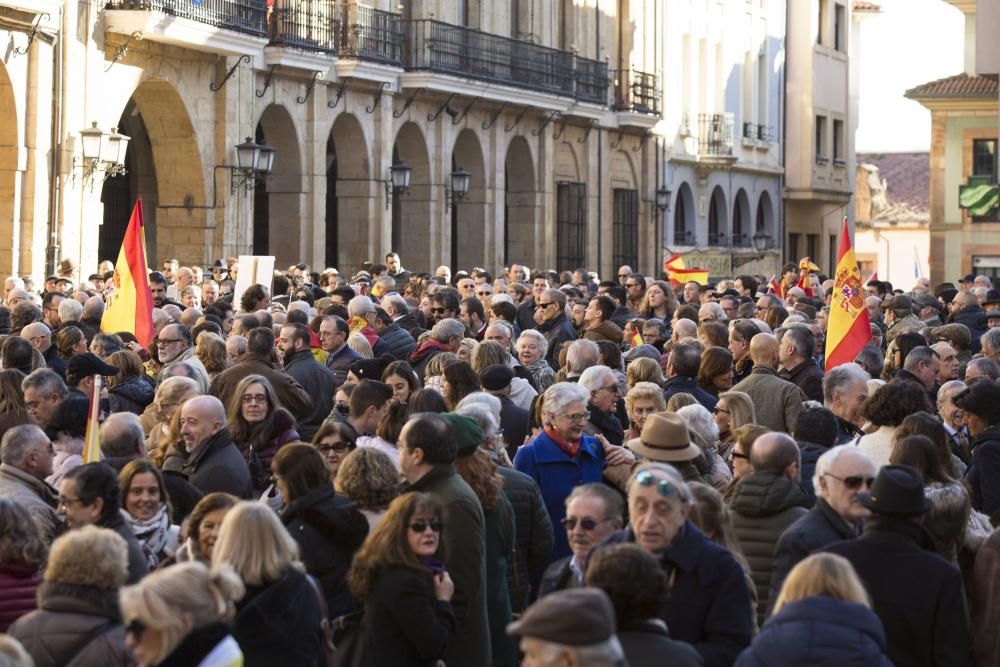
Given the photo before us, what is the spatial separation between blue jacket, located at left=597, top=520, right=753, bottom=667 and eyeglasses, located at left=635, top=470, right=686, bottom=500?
17 cm

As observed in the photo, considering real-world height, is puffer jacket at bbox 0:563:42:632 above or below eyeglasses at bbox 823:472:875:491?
below

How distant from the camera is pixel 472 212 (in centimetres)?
3666

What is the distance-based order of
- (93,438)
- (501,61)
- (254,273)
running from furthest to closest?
(501,61) < (254,273) < (93,438)

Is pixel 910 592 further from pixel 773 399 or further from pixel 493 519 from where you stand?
pixel 773 399

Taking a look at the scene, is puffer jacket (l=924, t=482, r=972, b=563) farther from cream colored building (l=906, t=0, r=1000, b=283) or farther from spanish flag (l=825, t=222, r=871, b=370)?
cream colored building (l=906, t=0, r=1000, b=283)

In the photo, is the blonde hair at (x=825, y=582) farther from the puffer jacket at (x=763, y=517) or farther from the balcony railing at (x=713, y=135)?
the balcony railing at (x=713, y=135)

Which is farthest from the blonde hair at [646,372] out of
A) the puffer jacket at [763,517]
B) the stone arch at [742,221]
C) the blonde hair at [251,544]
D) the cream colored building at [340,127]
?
the stone arch at [742,221]

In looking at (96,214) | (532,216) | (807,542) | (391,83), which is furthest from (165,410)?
(532,216)

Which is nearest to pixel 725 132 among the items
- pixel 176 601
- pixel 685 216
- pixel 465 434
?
pixel 685 216

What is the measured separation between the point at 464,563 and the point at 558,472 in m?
1.79

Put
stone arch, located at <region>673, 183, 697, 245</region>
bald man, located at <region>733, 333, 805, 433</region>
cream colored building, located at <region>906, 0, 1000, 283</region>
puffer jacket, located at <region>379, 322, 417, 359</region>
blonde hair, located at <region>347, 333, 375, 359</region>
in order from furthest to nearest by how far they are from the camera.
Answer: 1. cream colored building, located at <region>906, 0, 1000, 283</region>
2. stone arch, located at <region>673, 183, 697, 245</region>
3. puffer jacket, located at <region>379, 322, 417, 359</region>
4. blonde hair, located at <region>347, 333, 375, 359</region>
5. bald man, located at <region>733, 333, 805, 433</region>

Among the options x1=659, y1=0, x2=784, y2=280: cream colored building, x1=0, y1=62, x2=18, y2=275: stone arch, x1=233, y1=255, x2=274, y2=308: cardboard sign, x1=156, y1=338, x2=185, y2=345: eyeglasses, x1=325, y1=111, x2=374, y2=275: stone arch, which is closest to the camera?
x1=156, y1=338, x2=185, y2=345: eyeglasses

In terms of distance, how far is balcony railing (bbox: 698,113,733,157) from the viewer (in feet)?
155

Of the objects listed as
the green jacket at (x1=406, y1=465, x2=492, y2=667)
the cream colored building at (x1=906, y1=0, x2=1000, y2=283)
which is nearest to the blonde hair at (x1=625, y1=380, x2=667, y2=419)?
the green jacket at (x1=406, y1=465, x2=492, y2=667)
